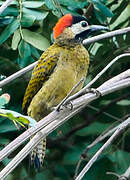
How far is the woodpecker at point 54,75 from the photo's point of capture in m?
3.24

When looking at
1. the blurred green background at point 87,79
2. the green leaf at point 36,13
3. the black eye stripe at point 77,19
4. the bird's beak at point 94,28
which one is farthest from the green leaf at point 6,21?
the bird's beak at point 94,28

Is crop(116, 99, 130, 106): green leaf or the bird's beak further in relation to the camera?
crop(116, 99, 130, 106): green leaf

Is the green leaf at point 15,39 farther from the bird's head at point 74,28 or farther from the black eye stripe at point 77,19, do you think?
the black eye stripe at point 77,19

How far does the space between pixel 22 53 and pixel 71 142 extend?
120 cm

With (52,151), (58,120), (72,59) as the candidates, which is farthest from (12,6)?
(52,151)

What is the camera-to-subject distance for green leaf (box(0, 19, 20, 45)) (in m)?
3.16

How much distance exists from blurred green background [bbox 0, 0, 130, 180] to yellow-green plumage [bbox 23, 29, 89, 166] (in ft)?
0.28

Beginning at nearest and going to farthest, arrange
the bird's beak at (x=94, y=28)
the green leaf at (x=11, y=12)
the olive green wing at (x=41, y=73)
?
the green leaf at (x=11, y=12) → the olive green wing at (x=41, y=73) → the bird's beak at (x=94, y=28)

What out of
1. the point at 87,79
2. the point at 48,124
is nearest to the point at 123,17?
the point at 87,79

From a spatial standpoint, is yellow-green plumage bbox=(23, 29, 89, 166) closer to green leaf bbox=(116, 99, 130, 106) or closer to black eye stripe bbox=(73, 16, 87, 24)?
black eye stripe bbox=(73, 16, 87, 24)

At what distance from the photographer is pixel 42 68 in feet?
10.9

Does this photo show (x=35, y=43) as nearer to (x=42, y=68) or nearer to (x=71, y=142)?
(x=42, y=68)

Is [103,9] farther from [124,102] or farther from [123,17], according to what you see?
[124,102]

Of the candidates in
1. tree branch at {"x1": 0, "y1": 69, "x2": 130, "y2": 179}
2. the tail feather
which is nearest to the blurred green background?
the tail feather
